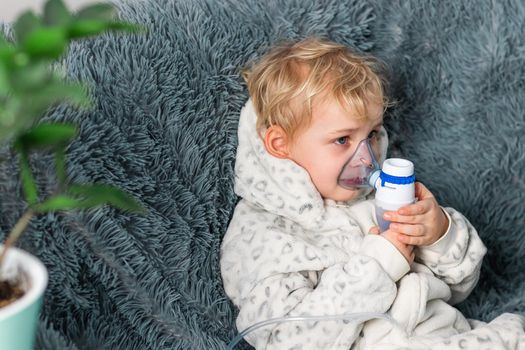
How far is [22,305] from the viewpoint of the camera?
2.82ft

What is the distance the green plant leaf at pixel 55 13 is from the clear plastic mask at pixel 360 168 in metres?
0.64

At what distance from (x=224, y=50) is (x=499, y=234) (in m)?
0.60

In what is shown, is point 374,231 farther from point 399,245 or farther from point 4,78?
point 4,78

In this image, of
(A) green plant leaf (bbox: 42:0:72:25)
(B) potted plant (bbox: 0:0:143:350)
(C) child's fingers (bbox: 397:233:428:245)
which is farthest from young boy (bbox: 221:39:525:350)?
(A) green plant leaf (bbox: 42:0:72:25)

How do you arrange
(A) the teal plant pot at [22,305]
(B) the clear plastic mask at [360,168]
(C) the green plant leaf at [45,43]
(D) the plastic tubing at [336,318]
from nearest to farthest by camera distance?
(C) the green plant leaf at [45,43], (A) the teal plant pot at [22,305], (D) the plastic tubing at [336,318], (B) the clear plastic mask at [360,168]

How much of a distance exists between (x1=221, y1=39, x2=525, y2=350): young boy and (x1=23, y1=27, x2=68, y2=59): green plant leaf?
25.3 inches

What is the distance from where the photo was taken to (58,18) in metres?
0.84

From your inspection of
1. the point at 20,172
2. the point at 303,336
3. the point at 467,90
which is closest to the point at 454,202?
the point at 467,90

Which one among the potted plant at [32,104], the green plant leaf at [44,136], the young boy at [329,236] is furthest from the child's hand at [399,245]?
the green plant leaf at [44,136]

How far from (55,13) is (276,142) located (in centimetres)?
62

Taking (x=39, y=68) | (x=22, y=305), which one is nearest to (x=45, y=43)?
(x=39, y=68)

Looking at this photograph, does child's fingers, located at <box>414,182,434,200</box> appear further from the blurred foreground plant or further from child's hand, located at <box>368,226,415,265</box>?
the blurred foreground plant

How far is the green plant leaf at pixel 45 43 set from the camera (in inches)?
29.2

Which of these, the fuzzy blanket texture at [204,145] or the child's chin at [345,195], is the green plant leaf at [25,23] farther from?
the child's chin at [345,195]
